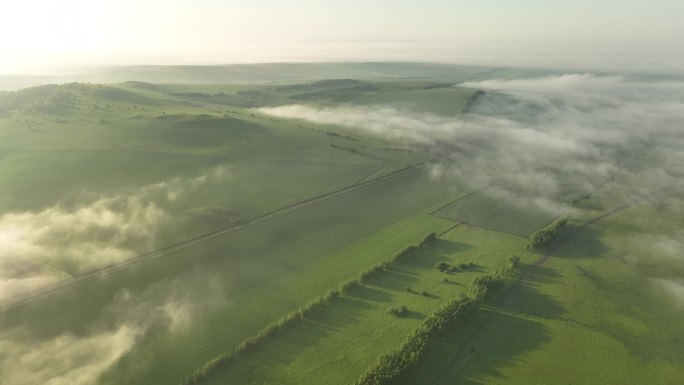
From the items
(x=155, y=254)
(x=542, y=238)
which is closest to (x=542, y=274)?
(x=542, y=238)

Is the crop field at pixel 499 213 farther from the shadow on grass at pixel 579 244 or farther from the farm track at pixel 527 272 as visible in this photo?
the farm track at pixel 527 272

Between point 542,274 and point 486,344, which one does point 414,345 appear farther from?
point 542,274

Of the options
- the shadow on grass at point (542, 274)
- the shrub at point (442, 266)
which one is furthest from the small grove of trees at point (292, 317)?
the shadow on grass at point (542, 274)

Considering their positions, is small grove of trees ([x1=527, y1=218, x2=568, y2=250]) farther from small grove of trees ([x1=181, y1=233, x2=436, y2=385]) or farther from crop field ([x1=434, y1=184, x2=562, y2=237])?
small grove of trees ([x1=181, y1=233, x2=436, y2=385])

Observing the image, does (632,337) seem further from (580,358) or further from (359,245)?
(359,245)

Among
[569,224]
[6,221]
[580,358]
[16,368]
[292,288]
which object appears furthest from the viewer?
[569,224]

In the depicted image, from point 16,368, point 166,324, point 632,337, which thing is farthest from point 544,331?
point 16,368
